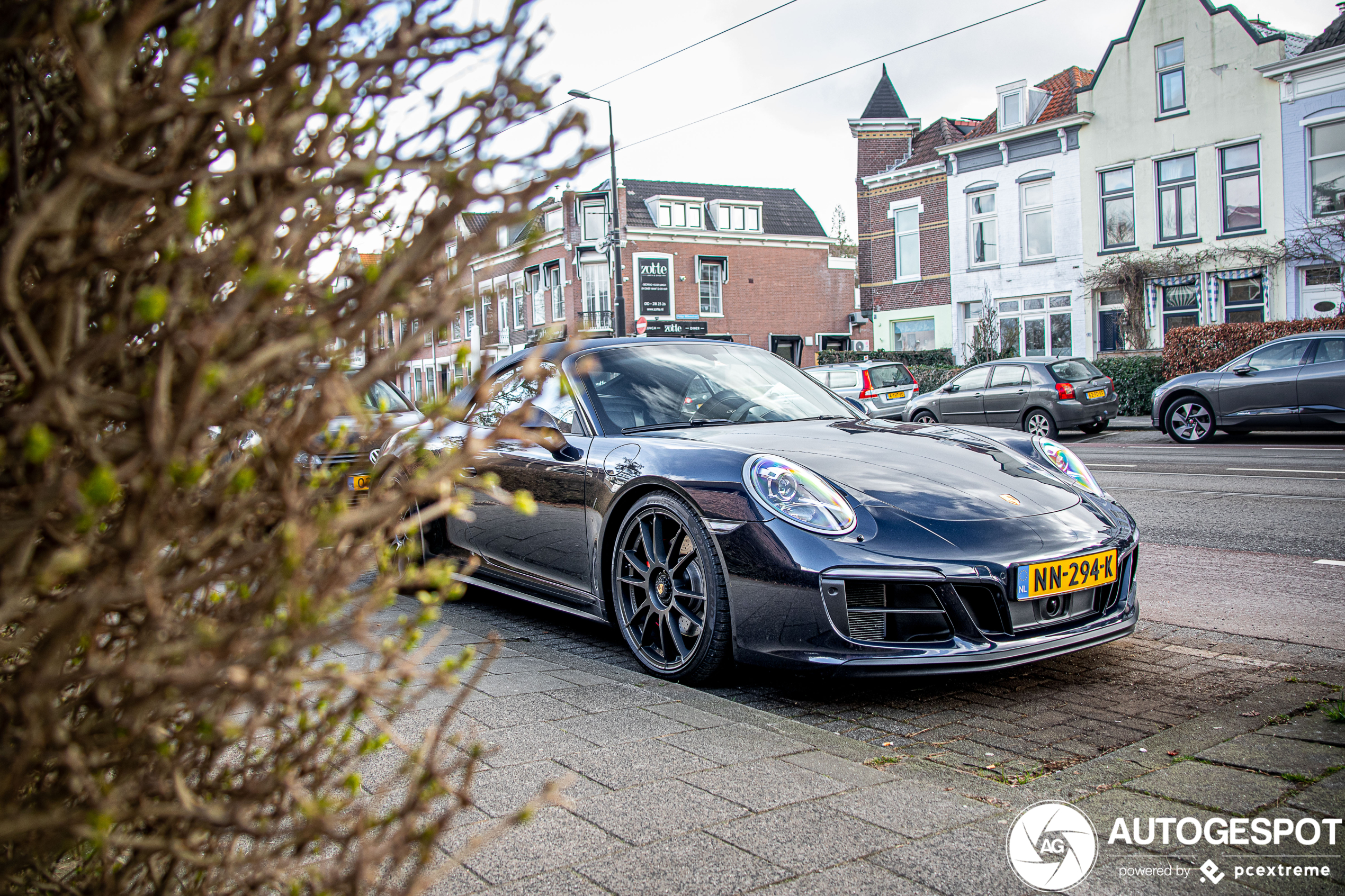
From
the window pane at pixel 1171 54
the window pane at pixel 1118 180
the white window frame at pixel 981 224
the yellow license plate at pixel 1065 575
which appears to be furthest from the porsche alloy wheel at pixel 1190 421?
the yellow license plate at pixel 1065 575

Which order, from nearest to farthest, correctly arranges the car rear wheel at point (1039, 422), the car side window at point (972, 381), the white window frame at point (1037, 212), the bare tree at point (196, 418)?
the bare tree at point (196, 418) → the car rear wheel at point (1039, 422) → the car side window at point (972, 381) → the white window frame at point (1037, 212)

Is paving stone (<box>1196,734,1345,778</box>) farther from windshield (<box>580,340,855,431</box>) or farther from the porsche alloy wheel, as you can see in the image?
the porsche alloy wheel

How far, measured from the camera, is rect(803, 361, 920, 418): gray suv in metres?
20.8

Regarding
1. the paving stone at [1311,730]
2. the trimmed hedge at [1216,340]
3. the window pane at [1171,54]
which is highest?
the window pane at [1171,54]

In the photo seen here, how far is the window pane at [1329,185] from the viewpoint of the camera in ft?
69.9

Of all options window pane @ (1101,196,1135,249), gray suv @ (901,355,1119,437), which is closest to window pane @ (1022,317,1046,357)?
window pane @ (1101,196,1135,249)

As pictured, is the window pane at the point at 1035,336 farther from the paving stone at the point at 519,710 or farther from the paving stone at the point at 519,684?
the paving stone at the point at 519,710

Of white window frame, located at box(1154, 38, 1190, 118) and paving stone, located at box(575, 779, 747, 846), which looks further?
white window frame, located at box(1154, 38, 1190, 118)

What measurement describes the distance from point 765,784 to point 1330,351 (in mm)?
15072

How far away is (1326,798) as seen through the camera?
2.42 metres

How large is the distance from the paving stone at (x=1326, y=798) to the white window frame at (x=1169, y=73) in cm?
2537

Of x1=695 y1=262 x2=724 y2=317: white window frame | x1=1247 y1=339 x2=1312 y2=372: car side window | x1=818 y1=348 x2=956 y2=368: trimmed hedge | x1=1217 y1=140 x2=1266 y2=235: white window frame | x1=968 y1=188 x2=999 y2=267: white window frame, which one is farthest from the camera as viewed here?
x1=695 y1=262 x2=724 y2=317: white window frame

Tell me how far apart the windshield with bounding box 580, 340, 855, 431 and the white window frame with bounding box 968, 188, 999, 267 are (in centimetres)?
2508

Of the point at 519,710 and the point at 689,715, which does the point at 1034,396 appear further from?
the point at 519,710
